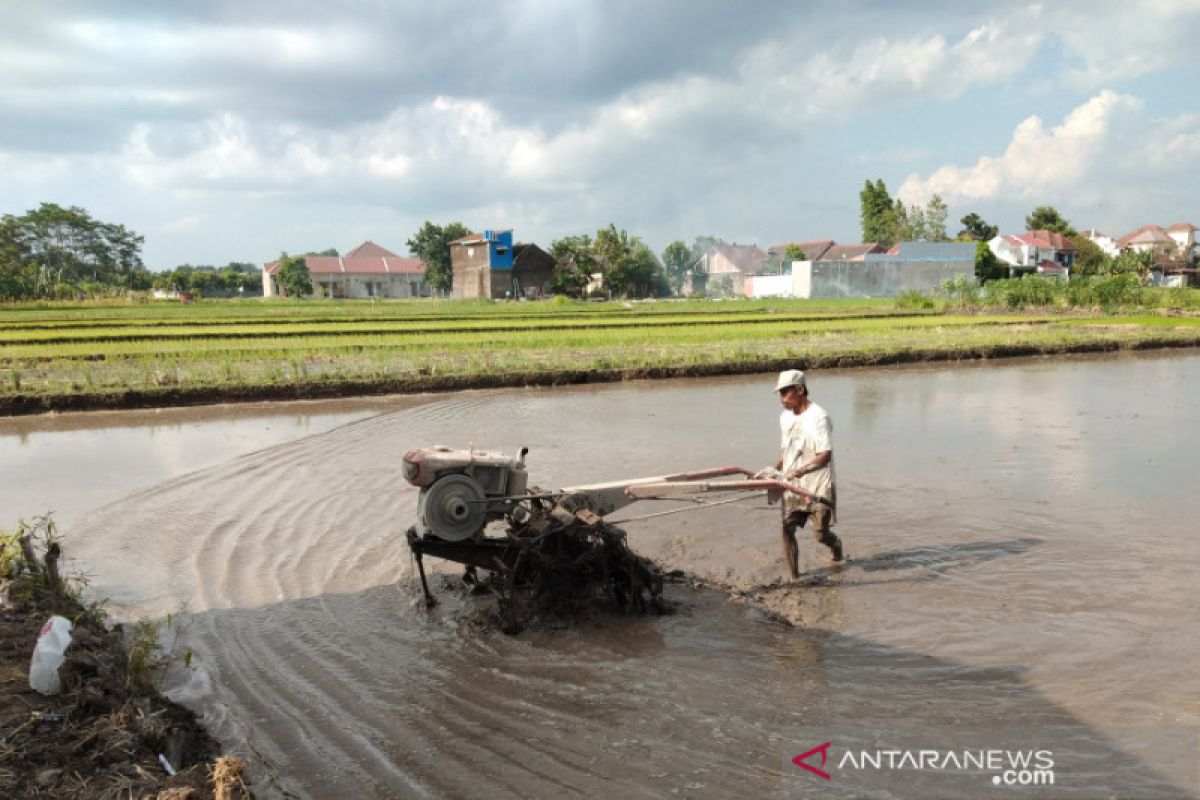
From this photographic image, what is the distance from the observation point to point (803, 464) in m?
5.25

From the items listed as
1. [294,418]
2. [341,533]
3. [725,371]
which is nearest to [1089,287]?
[725,371]

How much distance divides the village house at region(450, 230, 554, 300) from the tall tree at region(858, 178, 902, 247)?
2952cm

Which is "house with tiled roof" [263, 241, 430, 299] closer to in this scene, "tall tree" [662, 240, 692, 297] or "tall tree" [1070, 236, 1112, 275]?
"tall tree" [662, 240, 692, 297]

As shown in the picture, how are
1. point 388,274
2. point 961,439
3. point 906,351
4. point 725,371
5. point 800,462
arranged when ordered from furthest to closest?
point 388,274, point 906,351, point 725,371, point 961,439, point 800,462

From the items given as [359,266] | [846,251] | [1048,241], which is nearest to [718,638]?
[846,251]

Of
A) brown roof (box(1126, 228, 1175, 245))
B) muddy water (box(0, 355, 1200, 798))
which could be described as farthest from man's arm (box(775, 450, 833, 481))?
brown roof (box(1126, 228, 1175, 245))

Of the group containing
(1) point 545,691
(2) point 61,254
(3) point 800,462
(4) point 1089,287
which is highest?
(2) point 61,254

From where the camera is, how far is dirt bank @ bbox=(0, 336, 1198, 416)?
42.5 feet

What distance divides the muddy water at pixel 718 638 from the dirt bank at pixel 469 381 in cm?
482

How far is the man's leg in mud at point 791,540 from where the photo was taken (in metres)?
5.30

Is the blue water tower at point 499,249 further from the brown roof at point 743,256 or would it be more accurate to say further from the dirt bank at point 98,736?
the dirt bank at point 98,736

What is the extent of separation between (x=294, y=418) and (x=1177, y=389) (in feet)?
50.4

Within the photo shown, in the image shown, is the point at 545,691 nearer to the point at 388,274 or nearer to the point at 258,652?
the point at 258,652

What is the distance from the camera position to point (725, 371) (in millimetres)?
16875
